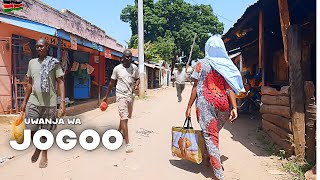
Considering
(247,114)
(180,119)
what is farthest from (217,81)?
(247,114)

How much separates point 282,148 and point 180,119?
4.37 metres

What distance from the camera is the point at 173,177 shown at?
4.14 meters

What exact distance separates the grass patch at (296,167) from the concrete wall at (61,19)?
27.2 feet

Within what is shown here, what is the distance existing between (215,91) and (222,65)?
361 millimetres

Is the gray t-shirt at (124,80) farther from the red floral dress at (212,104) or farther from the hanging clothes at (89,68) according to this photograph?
the hanging clothes at (89,68)

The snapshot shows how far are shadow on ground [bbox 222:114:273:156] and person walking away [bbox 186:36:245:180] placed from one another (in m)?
1.61

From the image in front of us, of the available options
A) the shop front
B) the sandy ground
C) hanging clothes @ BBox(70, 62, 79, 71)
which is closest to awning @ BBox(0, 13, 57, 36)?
the shop front

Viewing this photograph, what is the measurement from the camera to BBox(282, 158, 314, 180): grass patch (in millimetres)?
4159

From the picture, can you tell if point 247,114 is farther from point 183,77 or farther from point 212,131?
point 212,131

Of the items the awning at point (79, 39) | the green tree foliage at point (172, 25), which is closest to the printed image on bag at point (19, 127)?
the awning at point (79, 39)

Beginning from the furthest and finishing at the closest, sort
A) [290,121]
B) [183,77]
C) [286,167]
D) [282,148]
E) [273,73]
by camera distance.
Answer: [183,77] → [273,73] → [282,148] → [290,121] → [286,167]

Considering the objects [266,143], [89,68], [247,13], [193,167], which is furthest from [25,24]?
[266,143]

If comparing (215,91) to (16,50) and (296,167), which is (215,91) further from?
(16,50)

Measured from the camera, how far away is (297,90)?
4.68 meters
